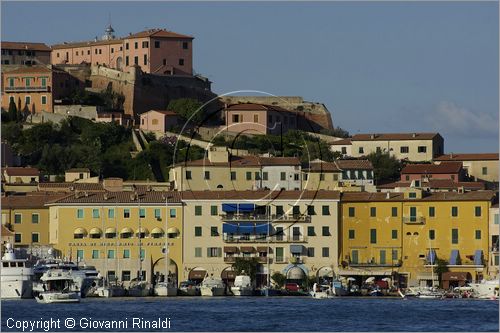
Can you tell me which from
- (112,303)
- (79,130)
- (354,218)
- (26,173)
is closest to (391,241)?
(354,218)

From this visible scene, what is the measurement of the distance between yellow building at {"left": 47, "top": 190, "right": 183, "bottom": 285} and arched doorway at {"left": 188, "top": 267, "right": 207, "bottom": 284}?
750mm

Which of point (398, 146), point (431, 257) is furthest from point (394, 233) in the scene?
point (398, 146)

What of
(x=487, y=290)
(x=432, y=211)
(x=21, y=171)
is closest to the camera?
(x=487, y=290)

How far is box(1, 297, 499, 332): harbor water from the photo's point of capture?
6606 centimetres

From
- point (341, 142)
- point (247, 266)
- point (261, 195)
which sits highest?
point (341, 142)

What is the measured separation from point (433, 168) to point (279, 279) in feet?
83.4

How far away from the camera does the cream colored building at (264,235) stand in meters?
92.7

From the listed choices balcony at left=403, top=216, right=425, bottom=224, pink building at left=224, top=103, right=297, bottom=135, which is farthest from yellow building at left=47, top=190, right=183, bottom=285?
pink building at left=224, top=103, right=297, bottom=135

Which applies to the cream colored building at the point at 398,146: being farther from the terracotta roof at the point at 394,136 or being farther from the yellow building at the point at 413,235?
the yellow building at the point at 413,235

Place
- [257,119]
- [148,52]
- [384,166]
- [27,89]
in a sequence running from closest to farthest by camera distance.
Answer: [384,166]
[257,119]
[27,89]
[148,52]

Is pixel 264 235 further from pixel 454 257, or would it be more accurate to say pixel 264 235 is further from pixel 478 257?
pixel 478 257

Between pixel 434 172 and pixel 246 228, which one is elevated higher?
pixel 434 172

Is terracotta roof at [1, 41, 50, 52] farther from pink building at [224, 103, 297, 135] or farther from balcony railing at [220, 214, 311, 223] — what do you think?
balcony railing at [220, 214, 311, 223]

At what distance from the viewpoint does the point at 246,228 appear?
9338 centimetres
